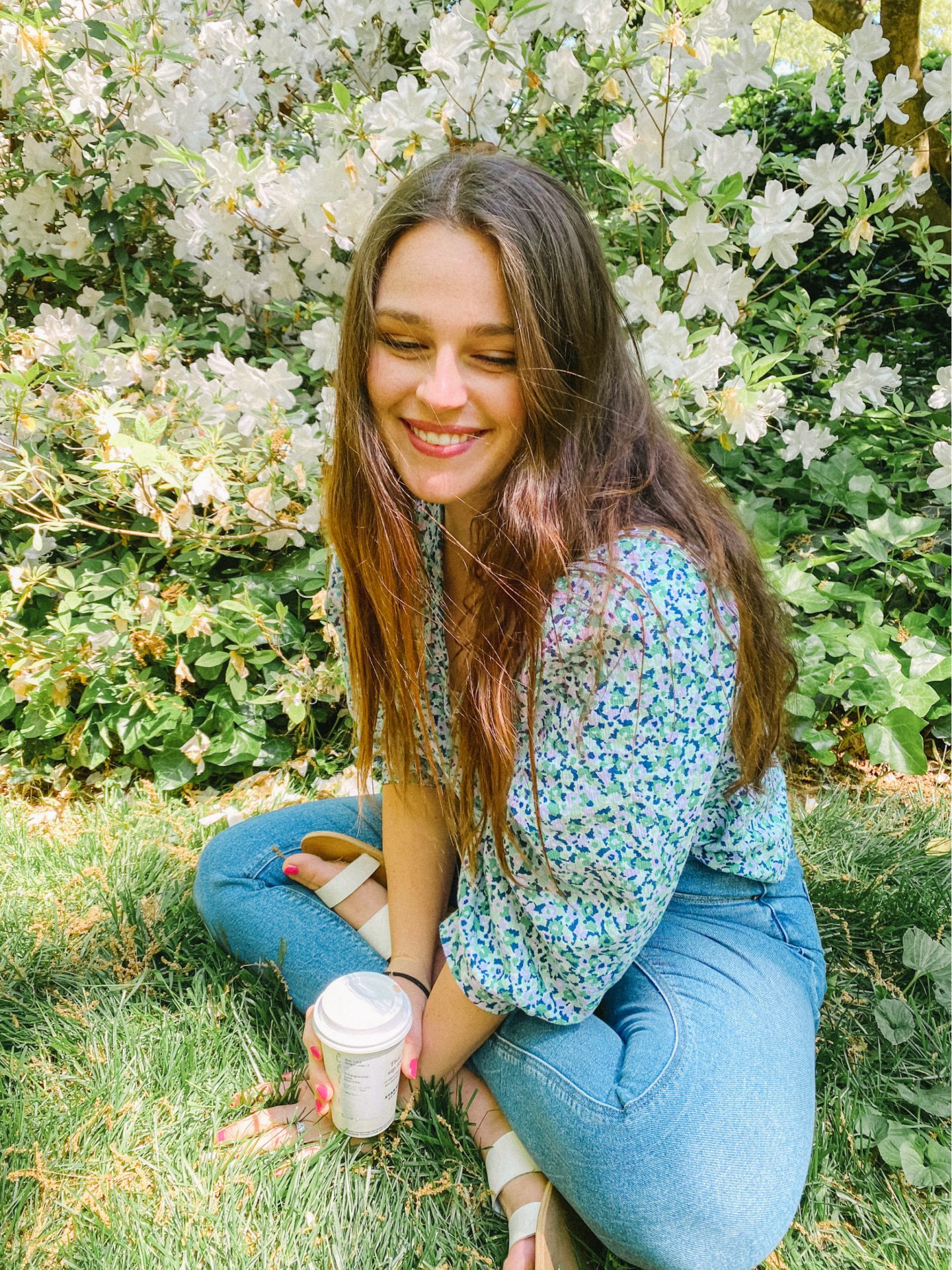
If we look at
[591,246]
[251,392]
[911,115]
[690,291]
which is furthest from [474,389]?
[911,115]

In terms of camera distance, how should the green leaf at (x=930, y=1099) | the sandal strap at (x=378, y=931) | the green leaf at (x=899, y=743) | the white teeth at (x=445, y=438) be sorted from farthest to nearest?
the green leaf at (x=899, y=743)
the sandal strap at (x=378, y=931)
the green leaf at (x=930, y=1099)
the white teeth at (x=445, y=438)

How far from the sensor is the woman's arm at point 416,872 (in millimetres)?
1518

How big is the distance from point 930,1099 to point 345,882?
0.97 meters

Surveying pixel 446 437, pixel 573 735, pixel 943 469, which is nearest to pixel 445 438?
pixel 446 437

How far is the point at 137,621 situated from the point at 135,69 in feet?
3.95

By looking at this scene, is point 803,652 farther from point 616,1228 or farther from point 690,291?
point 616,1228

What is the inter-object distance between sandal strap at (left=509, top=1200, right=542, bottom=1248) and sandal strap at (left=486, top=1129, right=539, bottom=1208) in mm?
41

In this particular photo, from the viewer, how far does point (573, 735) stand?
46.0 inches

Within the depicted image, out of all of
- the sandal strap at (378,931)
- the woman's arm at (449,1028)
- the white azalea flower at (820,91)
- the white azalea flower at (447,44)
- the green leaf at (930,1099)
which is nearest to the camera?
the woman's arm at (449,1028)

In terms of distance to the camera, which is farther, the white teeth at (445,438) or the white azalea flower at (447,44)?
the white azalea flower at (447,44)

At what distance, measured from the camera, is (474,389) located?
3.90 feet

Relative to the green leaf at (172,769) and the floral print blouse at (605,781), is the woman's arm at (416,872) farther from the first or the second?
the green leaf at (172,769)

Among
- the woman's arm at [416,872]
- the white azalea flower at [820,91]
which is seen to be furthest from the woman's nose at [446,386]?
the white azalea flower at [820,91]

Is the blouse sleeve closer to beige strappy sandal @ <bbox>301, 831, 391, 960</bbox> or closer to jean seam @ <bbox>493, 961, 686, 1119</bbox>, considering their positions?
jean seam @ <bbox>493, 961, 686, 1119</bbox>
